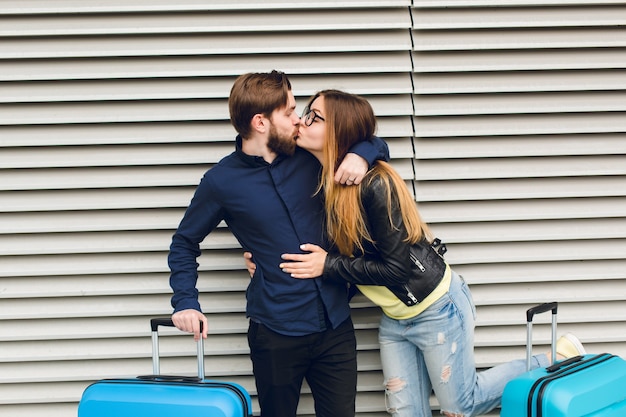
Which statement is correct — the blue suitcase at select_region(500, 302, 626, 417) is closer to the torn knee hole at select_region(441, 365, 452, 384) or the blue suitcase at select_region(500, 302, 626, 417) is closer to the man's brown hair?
the torn knee hole at select_region(441, 365, 452, 384)

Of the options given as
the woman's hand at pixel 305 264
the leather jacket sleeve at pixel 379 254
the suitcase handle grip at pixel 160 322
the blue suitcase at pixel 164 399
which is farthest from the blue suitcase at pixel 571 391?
the suitcase handle grip at pixel 160 322

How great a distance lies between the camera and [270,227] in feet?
9.74

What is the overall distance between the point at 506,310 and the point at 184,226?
174 cm

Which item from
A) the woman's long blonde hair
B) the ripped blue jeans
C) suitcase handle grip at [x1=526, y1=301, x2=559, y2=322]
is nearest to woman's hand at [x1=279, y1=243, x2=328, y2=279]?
the woman's long blonde hair

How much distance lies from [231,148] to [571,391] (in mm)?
1948

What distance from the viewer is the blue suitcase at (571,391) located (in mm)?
2701

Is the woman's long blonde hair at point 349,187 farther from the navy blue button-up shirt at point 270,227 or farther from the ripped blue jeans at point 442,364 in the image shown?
the ripped blue jeans at point 442,364

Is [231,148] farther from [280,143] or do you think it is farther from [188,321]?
[188,321]

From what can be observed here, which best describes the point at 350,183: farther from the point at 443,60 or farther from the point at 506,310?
the point at 506,310

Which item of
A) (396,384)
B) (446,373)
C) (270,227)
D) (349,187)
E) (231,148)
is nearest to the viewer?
(349,187)

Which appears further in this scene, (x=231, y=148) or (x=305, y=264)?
(x=231, y=148)

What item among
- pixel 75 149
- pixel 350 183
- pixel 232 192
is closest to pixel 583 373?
pixel 350 183

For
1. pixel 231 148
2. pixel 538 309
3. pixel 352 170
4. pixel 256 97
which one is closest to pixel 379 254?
pixel 352 170

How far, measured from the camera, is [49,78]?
131 inches
